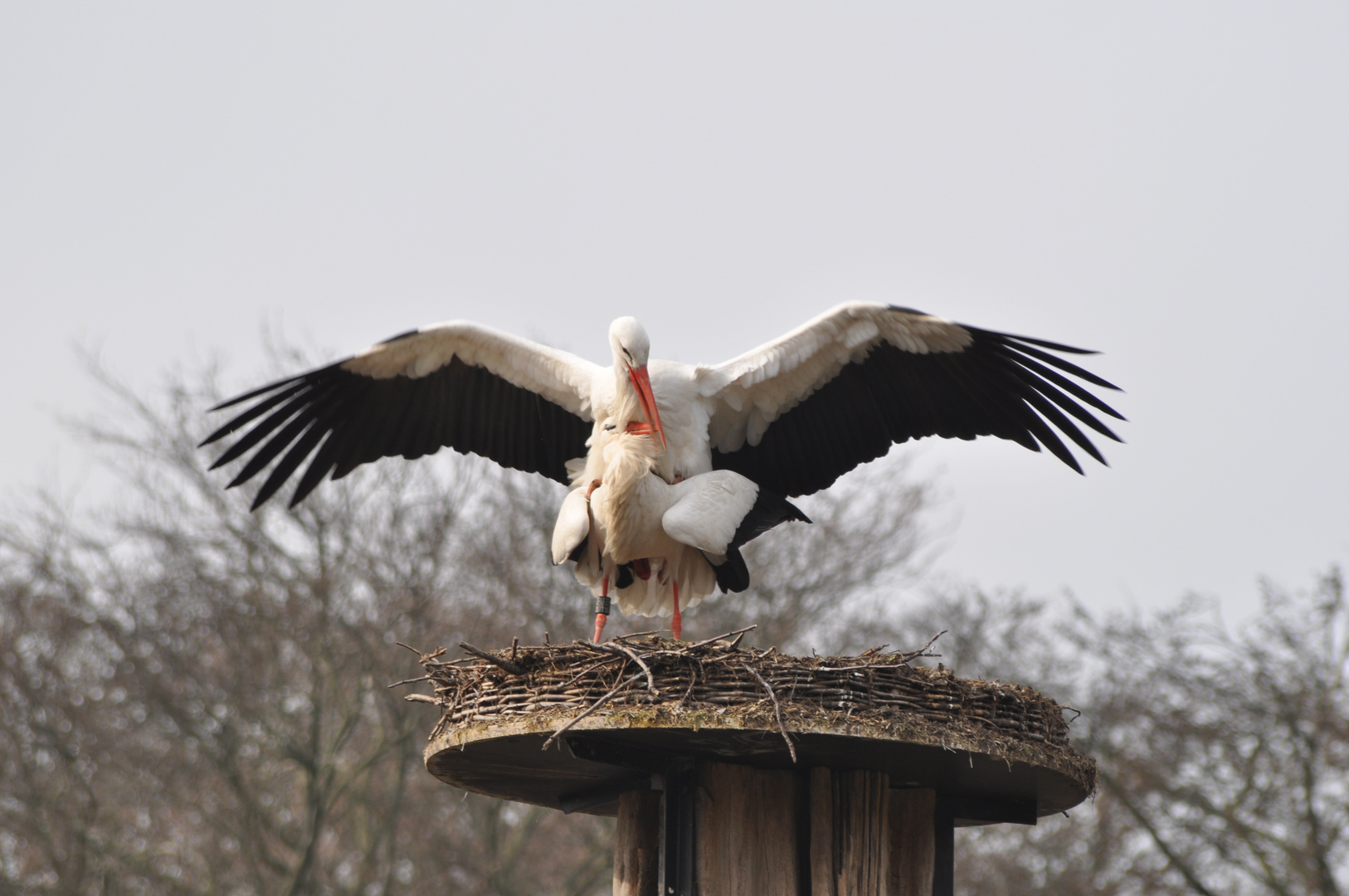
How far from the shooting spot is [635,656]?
16.1 ft

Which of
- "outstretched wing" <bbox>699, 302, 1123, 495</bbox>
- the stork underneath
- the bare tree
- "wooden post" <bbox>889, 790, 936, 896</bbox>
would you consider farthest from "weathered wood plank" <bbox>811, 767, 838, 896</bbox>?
the bare tree

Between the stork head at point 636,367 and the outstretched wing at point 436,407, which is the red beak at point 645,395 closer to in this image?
the stork head at point 636,367

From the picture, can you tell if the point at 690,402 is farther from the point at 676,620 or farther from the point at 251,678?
the point at 251,678

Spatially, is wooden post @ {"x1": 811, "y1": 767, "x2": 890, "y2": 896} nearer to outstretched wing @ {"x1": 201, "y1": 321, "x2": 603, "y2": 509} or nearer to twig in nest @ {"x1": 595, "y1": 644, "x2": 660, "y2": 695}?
twig in nest @ {"x1": 595, "y1": 644, "x2": 660, "y2": 695}

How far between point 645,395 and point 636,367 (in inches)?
5.5

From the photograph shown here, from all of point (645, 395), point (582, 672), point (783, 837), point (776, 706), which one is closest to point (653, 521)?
point (645, 395)

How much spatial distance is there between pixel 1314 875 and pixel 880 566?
602 centimetres

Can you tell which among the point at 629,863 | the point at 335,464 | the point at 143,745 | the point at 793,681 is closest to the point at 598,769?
the point at 629,863

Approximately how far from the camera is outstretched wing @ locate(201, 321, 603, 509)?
6898mm

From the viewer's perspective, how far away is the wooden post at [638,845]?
5.62m

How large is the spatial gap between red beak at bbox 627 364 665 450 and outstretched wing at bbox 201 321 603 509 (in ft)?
1.82

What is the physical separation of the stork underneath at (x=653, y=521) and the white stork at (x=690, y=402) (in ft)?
0.43

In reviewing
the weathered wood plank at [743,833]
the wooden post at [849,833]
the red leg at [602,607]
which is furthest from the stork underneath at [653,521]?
the wooden post at [849,833]

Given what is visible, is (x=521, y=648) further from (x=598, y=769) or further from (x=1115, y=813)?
(x=1115, y=813)
